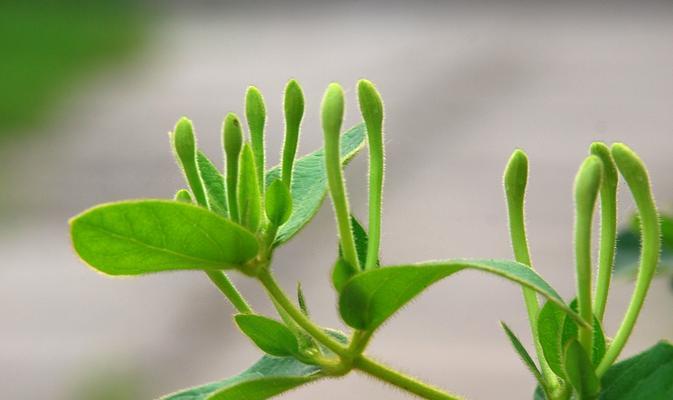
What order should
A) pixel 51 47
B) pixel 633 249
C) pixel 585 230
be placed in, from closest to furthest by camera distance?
pixel 585 230
pixel 633 249
pixel 51 47

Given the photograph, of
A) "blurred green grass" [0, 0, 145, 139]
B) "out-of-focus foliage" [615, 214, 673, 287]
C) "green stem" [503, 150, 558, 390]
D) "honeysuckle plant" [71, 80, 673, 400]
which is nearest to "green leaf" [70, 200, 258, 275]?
"honeysuckle plant" [71, 80, 673, 400]

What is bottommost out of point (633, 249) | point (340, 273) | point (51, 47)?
point (633, 249)

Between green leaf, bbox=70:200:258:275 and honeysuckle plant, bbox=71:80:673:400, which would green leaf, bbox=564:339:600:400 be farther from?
green leaf, bbox=70:200:258:275

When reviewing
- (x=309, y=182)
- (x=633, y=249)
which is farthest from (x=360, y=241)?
(x=633, y=249)

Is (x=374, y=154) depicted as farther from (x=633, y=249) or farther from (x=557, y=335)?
(x=633, y=249)

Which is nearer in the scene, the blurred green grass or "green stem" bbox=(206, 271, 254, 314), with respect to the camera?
"green stem" bbox=(206, 271, 254, 314)

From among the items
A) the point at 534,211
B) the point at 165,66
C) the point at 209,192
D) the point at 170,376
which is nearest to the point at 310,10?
the point at 165,66

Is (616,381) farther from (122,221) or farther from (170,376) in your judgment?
(170,376)
